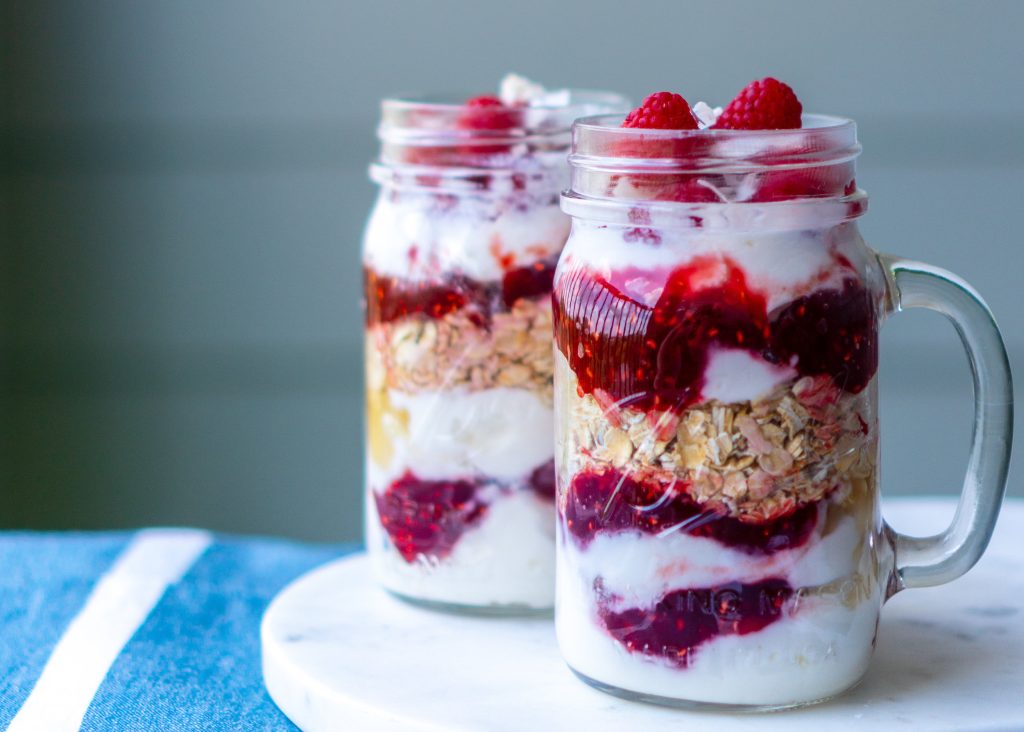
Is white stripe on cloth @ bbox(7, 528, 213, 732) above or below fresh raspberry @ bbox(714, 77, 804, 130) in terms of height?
below

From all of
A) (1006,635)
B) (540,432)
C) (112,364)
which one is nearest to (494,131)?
(540,432)

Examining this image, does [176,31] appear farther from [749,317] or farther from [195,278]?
[749,317]

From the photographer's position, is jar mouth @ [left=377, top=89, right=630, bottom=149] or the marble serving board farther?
jar mouth @ [left=377, top=89, right=630, bottom=149]

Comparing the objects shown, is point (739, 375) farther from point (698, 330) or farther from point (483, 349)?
point (483, 349)

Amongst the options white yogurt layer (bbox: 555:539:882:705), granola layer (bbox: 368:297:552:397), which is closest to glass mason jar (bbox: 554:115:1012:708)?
white yogurt layer (bbox: 555:539:882:705)

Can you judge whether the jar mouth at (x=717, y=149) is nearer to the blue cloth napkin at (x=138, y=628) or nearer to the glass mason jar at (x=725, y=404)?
the glass mason jar at (x=725, y=404)

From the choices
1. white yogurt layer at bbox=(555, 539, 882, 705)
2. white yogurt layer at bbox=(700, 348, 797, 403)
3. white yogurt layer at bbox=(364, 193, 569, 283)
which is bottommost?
white yogurt layer at bbox=(555, 539, 882, 705)

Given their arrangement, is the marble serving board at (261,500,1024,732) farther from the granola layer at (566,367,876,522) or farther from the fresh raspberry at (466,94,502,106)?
the fresh raspberry at (466,94,502,106)
